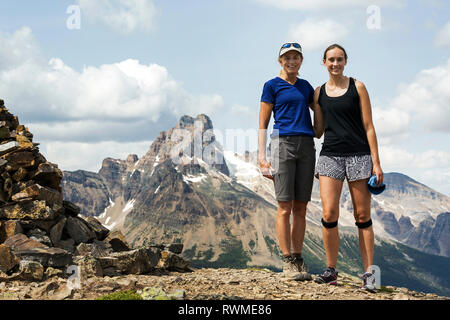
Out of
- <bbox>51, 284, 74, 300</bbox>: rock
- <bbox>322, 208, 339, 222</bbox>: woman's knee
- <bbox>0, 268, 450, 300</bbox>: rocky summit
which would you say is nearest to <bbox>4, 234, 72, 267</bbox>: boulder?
<bbox>0, 268, 450, 300</bbox>: rocky summit

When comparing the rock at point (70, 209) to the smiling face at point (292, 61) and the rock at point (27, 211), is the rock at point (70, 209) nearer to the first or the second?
the rock at point (27, 211)

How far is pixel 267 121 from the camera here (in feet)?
41.4

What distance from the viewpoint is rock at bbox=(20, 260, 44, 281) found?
1398 cm

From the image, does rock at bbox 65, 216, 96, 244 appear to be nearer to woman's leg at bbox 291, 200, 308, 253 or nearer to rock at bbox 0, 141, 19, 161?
rock at bbox 0, 141, 19, 161

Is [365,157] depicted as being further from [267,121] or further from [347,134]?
[267,121]

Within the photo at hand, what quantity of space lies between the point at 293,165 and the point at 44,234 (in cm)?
1128

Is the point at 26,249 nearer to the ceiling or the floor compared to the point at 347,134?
nearer to the floor

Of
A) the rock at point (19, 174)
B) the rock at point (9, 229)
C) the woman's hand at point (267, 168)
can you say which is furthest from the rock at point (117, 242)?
the woman's hand at point (267, 168)

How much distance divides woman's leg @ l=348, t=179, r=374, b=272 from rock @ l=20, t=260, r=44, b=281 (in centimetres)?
975

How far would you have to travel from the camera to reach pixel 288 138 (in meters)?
12.3

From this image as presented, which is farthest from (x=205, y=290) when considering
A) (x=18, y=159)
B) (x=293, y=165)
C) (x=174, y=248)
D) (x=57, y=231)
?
(x=18, y=159)

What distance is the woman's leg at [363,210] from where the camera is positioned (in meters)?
11.7
